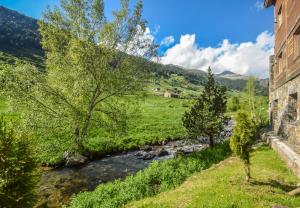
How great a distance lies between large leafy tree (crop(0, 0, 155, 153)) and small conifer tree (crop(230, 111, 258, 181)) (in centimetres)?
1514

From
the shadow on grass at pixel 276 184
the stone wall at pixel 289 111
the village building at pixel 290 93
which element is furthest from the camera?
the stone wall at pixel 289 111

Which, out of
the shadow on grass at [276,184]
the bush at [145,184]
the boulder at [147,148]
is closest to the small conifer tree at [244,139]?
the shadow on grass at [276,184]

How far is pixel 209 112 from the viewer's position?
26.3 m

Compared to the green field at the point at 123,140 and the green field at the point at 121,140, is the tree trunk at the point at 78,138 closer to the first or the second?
the green field at the point at 121,140

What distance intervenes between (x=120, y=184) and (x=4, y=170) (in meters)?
9.30

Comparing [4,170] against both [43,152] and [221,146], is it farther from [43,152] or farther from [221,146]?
[221,146]

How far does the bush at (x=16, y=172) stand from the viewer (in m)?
10.1

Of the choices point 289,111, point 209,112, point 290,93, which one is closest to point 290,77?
point 290,93

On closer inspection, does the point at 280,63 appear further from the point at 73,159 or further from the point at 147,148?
the point at 73,159

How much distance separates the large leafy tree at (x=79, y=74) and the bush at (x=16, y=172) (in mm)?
14784

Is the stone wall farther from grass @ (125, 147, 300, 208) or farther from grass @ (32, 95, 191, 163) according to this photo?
grass @ (32, 95, 191, 163)

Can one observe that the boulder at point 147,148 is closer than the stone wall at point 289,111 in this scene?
No

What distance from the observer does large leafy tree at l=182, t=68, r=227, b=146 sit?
26531 mm

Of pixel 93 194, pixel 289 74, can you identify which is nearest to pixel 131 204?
pixel 93 194
